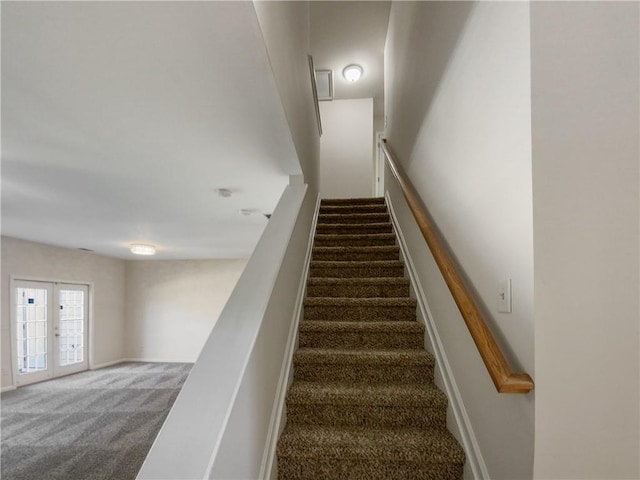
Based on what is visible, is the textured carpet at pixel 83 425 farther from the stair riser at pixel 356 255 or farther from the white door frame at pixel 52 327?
the stair riser at pixel 356 255

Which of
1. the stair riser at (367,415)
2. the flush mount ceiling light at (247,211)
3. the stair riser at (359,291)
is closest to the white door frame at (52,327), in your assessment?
the flush mount ceiling light at (247,211)

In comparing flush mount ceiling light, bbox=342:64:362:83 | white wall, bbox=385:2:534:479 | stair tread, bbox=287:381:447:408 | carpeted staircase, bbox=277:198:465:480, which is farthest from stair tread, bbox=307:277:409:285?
flush mount ceiling light, bbox=342:64:362:83

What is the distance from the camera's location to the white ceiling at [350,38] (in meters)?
3.90

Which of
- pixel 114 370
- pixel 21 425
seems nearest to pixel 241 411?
pixel 21 425

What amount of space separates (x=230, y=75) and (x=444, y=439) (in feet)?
6.11

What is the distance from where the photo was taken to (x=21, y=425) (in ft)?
11.8

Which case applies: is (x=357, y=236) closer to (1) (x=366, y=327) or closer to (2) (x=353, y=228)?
(2) (x=353, y=228)

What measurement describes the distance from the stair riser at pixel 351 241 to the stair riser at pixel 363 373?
151 centimetres

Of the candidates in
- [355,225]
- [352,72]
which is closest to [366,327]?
[355,225]

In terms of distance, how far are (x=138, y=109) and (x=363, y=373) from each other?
1.82 metres

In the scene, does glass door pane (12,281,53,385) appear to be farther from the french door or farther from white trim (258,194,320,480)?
white trim (258,194,320,480)

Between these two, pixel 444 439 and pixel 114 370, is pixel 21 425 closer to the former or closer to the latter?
pixel 114 370

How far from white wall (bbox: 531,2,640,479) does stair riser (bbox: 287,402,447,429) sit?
74 cm

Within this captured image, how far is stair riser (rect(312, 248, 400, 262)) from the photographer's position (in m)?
2.99
